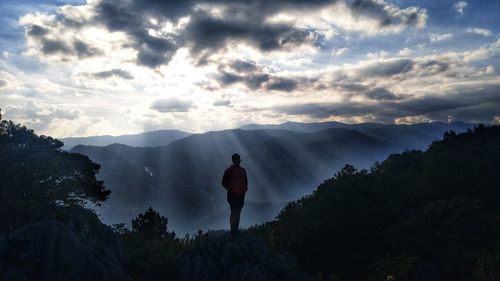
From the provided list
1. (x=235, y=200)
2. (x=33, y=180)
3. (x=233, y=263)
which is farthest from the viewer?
(x=33, y=180)

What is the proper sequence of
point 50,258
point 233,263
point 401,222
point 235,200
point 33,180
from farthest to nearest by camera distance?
1. point 33,180
2. point 401,222
3. point 235,200
4. point 233,263
5. point 50,258

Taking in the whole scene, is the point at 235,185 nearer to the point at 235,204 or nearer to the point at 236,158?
the point at 235,204

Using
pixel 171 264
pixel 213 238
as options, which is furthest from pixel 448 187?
pixel 171 264

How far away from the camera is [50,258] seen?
37.8 ft

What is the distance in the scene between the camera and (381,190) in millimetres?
20875

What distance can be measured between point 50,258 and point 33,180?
1185 cm

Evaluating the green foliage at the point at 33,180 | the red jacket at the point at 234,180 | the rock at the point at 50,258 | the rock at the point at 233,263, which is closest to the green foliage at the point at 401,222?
the rock at the point at 233,263

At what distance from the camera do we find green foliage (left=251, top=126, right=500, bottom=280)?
54.2ft

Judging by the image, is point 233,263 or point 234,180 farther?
point 234,180

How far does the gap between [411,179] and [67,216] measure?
18.0 metres

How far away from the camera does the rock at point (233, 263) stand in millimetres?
13336

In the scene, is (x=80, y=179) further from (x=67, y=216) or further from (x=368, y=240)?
(x=368, y=240)

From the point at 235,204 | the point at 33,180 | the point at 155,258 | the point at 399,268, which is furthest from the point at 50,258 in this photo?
the point at 33,180

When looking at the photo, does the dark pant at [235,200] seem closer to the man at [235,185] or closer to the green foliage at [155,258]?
the man at [235,185]
